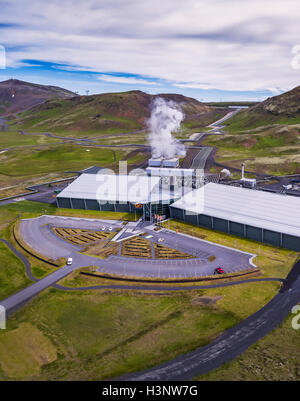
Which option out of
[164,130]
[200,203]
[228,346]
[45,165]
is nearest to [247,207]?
[200,203]

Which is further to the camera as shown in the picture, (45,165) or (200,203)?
(45,165)

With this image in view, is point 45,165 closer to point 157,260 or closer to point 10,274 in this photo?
point 10,274

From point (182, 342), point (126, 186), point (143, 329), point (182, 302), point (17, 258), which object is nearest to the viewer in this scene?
point (182, 342)

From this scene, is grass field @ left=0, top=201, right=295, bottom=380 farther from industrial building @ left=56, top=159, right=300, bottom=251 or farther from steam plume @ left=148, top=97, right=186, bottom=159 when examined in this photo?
steam plume @ left=148, top=97, right=186, bottom=159

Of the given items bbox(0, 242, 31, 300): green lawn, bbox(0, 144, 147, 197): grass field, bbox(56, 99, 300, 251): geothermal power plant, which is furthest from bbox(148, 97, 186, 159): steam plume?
bbox(0, 242, 31, 300): green lawn
